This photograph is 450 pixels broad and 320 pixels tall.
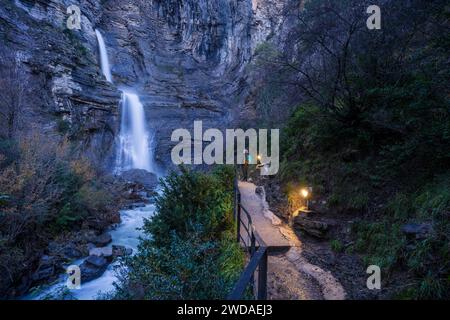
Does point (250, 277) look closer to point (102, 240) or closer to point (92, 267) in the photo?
point (92, 267)

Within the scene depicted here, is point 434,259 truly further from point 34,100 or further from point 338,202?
point 34,100

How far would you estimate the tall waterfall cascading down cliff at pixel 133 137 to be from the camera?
31203 mm

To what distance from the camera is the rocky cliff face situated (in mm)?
24375

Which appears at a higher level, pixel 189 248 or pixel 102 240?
pixel 189 248

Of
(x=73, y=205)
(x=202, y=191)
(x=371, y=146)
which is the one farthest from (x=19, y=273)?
(x=371, y=146)

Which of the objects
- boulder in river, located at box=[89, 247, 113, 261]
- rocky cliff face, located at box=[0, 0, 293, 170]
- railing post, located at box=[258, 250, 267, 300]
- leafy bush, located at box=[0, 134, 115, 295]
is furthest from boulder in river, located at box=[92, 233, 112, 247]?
rocky cliff face, located at box=[0, 0, 293, 170]

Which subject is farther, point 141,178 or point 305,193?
point 141,178

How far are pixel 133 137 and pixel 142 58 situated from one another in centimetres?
1781

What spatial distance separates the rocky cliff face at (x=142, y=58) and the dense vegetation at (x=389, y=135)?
21048 millimetres

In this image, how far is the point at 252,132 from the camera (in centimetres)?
2417

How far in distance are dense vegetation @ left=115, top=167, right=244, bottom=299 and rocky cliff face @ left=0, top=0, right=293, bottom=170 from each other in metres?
17.4

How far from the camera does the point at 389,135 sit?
6.71 metres

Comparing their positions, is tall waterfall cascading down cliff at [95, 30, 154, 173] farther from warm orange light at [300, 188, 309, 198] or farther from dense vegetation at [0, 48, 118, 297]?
warm orange light at [300, 188, 309, 198]

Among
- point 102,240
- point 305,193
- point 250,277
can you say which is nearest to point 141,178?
point 102,240
